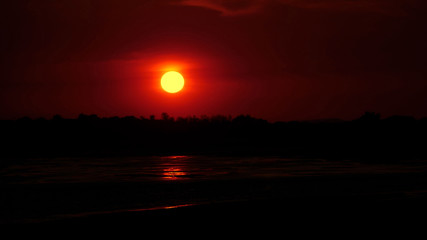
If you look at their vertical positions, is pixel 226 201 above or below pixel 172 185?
below

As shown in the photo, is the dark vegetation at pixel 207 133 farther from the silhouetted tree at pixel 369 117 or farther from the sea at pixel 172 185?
the sea at pixel 172 185

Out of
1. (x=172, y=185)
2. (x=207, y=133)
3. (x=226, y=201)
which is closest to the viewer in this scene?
(x=226, y=201)

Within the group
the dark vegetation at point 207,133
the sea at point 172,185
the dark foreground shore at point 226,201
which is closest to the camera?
the dark foreground shore at point 226,201

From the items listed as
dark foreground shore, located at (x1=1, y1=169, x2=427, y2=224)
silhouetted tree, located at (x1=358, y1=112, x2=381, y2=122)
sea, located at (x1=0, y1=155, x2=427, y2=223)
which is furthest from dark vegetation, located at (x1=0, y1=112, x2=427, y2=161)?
dark foreground shore, located at (x1=1, y1=169, x2=427, y2=224)

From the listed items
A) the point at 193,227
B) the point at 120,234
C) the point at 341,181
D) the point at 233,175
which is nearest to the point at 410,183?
the point at 341,181

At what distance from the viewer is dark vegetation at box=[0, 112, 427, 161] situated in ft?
190

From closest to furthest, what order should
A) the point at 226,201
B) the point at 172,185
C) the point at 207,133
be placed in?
the point at 226,201
the point at 172,185
the point at 207,133

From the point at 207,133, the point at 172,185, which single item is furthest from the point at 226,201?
the point at 207,133

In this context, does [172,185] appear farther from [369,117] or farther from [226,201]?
[369,117]

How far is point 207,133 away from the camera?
222ft

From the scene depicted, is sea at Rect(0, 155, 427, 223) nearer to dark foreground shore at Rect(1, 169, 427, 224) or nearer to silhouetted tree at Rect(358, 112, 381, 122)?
dark foreground shore at Rect(1, 169, 427, 224)

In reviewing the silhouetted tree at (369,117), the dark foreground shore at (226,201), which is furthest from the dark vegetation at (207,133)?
the dark foreground shore at (226,201)

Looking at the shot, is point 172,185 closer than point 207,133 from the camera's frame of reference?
Yes

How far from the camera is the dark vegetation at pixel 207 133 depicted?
57.8 metres
